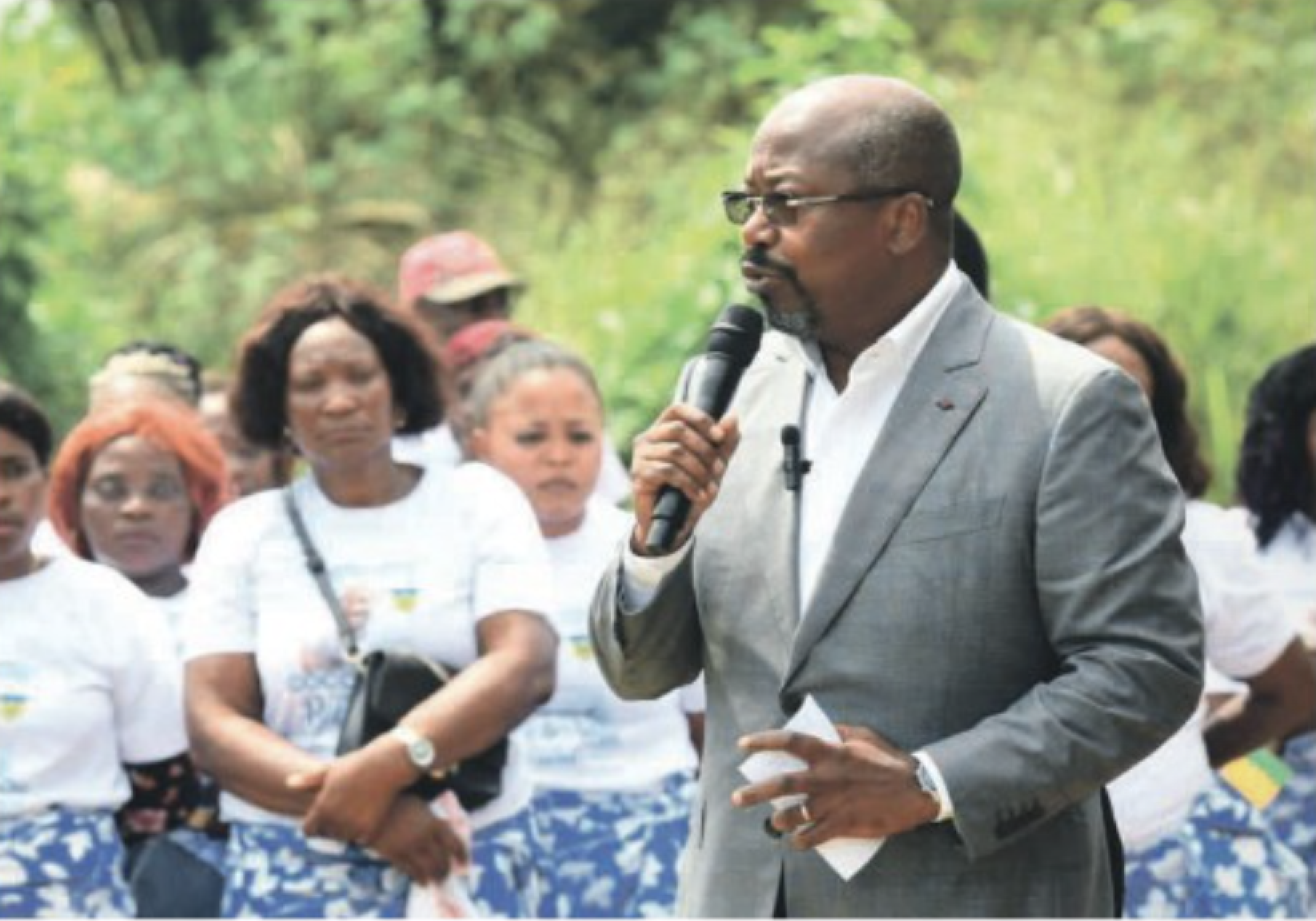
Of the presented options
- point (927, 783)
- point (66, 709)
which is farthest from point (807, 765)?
point (66, 709)

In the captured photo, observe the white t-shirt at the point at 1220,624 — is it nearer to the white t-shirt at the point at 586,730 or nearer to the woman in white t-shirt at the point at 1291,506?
the woman in white t-shirt at the point at 1291,506

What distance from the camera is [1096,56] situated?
48.4ft

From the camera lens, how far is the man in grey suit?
13.1ft

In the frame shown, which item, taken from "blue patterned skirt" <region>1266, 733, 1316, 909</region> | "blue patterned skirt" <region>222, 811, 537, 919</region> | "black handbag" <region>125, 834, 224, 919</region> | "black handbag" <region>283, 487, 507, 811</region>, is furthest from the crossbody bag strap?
"blue patterned skirt" <region>1266, 733, 1316, 909</region>

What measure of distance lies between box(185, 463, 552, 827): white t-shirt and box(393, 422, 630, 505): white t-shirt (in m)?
1.50

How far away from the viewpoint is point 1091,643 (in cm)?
401

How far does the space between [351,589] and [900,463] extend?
1.99m

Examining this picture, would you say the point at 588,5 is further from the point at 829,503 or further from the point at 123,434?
the point at 829,503

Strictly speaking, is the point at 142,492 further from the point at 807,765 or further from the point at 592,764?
the point at 807,765

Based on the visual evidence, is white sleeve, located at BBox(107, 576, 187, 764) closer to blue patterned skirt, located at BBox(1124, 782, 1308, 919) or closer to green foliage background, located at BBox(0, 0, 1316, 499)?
blue patterned skirt, located at BBox(1124, 782, 1308, 919)

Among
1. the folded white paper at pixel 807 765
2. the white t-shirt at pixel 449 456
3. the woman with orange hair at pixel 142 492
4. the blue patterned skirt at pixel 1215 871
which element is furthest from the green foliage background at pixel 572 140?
the folded white paper at pixel 807 765

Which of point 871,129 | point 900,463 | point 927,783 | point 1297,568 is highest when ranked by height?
point 871,129

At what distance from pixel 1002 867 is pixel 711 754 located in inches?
19.7

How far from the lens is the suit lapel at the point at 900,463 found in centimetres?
411
